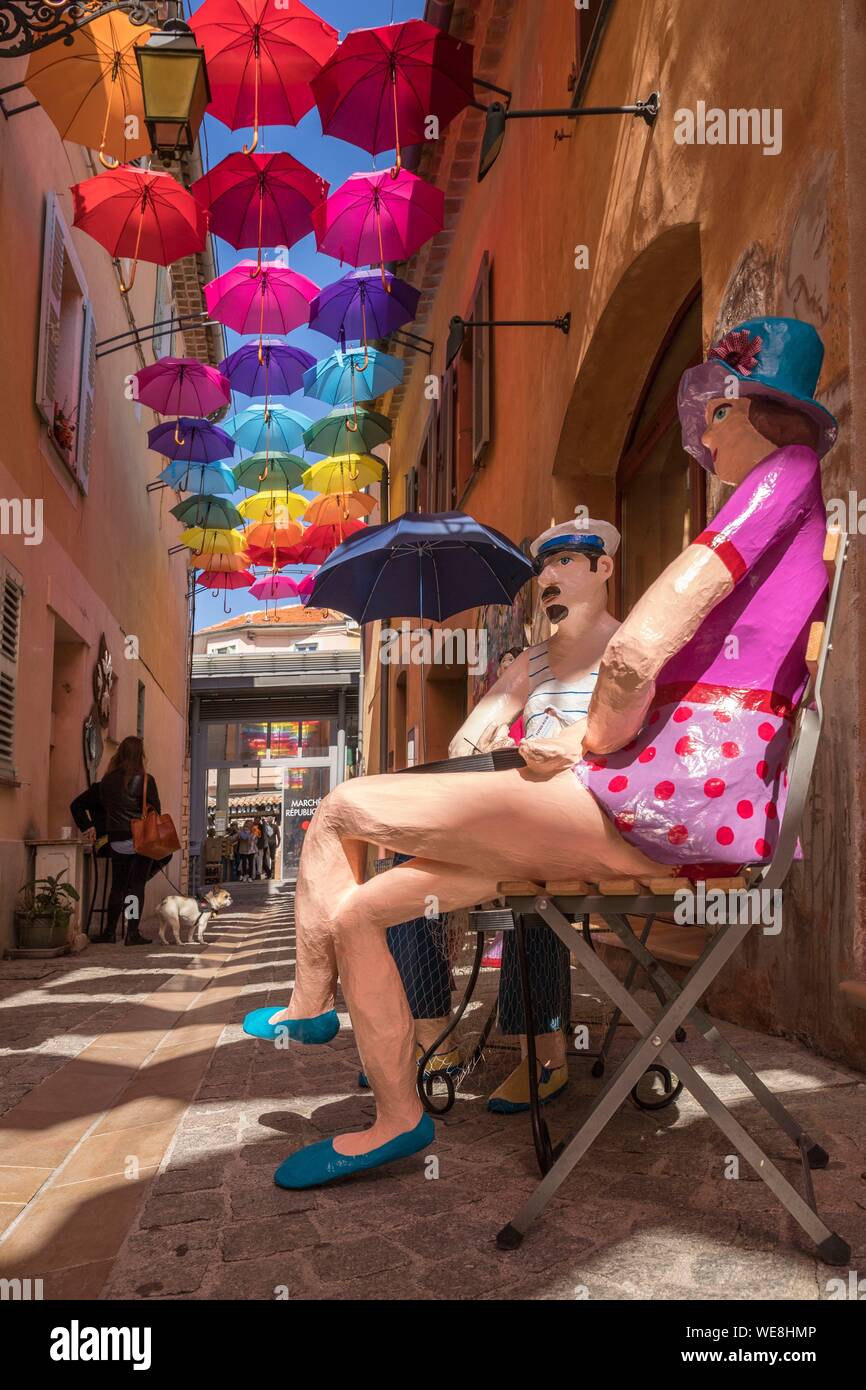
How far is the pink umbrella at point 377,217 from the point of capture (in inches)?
396

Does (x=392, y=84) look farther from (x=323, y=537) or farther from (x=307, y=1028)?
(x=323, y=537)

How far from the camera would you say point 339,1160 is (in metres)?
2.29

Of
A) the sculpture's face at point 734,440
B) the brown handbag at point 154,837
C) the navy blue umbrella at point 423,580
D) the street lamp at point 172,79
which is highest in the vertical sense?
the street lamp at point 172,79

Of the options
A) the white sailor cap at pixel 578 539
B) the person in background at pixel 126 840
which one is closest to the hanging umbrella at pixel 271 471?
the person in background at pixel 126 840

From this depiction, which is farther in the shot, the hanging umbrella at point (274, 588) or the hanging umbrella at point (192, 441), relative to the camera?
the hanging umbrella at point (274, 588)

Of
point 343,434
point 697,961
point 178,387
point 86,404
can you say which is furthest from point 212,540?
point 697,961

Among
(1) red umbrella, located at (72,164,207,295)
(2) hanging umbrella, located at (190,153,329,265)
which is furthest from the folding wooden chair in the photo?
(2) hanging umbrella, located at (190,153,329,265)

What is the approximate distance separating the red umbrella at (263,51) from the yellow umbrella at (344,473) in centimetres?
710

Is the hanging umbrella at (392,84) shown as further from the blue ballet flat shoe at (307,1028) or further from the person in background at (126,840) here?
the blue ballet flat shoe at (307,1028)

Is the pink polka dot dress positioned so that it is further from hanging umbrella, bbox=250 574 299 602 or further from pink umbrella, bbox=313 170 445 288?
hanging umbrella, bbox=250 574 299 602

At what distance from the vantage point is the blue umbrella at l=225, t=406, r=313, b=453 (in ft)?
54.4

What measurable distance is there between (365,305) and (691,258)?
23.3ft
